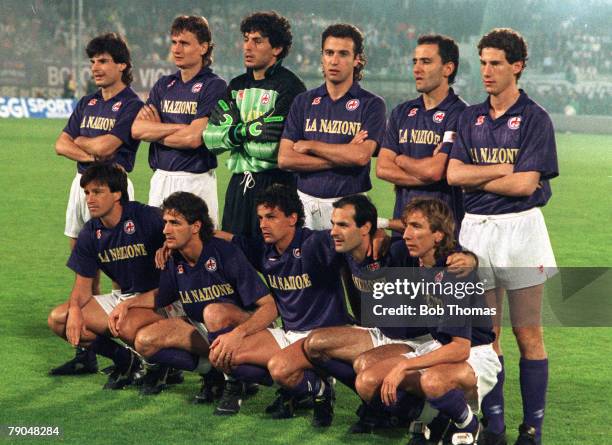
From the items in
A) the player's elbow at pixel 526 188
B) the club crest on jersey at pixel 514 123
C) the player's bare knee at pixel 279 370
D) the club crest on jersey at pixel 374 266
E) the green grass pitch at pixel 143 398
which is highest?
the club crest on jersey at pixel 514 123

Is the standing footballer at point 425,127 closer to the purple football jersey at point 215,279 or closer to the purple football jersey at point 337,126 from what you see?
the purple football jersey at point 337,126

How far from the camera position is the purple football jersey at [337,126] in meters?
5.86

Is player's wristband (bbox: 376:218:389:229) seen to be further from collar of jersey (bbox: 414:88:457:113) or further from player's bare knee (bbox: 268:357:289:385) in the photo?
player's bare knee (bbox: 268:357:289:385)

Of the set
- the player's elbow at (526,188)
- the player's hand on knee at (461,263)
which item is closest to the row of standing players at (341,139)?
the player's elbow at (526,188)

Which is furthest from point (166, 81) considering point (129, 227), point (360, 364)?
point (360, 364)

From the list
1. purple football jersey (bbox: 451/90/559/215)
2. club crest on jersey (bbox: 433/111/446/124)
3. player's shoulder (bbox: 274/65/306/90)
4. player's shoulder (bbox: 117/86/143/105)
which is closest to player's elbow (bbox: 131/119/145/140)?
player's shoulder (bbox: 117/86/143/105)

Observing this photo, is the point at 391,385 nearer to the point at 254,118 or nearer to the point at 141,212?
the point at 141,212

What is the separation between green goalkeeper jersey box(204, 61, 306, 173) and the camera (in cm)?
618

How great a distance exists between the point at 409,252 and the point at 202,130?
6.51ft

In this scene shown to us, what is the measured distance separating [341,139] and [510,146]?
129cm

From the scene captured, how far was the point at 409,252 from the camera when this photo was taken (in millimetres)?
4934

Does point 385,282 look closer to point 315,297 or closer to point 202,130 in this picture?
point 315,297

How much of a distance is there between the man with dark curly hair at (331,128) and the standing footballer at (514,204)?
1029mm

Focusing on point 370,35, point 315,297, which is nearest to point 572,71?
point 370,35
